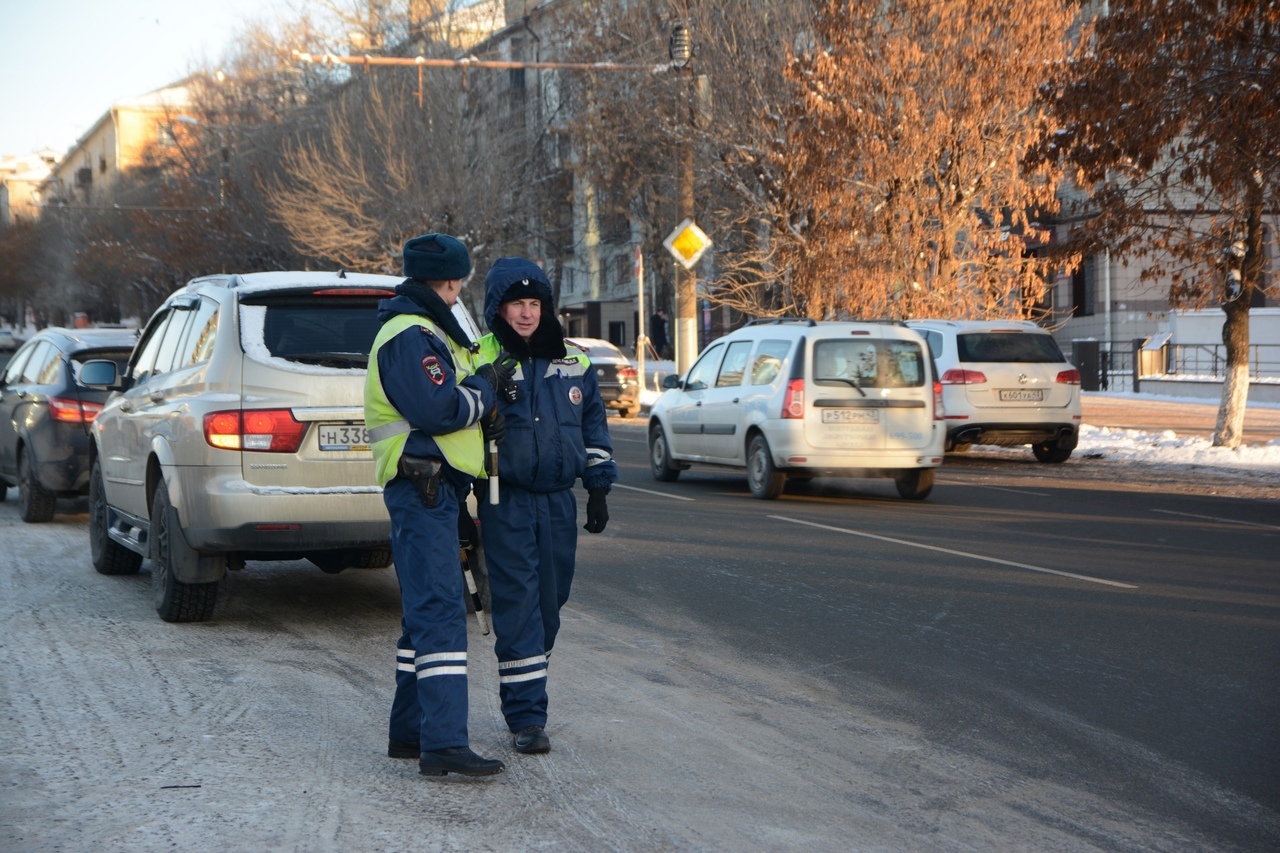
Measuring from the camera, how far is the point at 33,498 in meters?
12.8

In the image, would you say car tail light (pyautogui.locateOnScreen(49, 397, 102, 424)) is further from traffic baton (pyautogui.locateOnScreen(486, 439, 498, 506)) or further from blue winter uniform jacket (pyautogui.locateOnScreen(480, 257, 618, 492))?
traffic baton (pyautogui.locateOnScreen(486, 439, 498, 506))

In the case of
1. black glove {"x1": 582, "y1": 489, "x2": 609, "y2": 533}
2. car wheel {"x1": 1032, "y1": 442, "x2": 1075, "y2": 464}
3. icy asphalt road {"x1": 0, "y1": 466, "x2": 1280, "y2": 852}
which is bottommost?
icy asphalt road {"x1": 0, "y1": 466, "x2": 1280, "y2": 852}

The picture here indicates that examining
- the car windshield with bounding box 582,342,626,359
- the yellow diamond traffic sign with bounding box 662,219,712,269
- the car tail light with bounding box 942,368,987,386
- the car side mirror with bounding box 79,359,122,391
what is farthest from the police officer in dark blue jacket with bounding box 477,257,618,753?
the car windshield with bounding box 582,342,626,359

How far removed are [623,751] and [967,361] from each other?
14.4 meters

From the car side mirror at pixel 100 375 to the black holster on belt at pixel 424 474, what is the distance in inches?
184

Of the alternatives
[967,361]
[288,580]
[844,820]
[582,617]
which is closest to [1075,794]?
[844,820]

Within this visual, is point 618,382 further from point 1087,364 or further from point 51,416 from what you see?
point 51,416

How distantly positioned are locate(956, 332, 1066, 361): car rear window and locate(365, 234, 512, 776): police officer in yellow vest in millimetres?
14797

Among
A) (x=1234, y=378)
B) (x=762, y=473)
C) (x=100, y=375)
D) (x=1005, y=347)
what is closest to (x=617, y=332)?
(x=1005, y=347)

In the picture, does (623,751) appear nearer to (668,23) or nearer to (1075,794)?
(1075,794)

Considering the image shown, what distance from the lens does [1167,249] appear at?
19234mm

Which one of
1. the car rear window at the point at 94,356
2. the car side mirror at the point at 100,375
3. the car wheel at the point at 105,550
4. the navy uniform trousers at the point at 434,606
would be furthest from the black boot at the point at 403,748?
the car rear window at the point at 94,356

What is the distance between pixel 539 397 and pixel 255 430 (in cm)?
262

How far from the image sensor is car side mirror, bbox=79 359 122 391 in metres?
9.04
